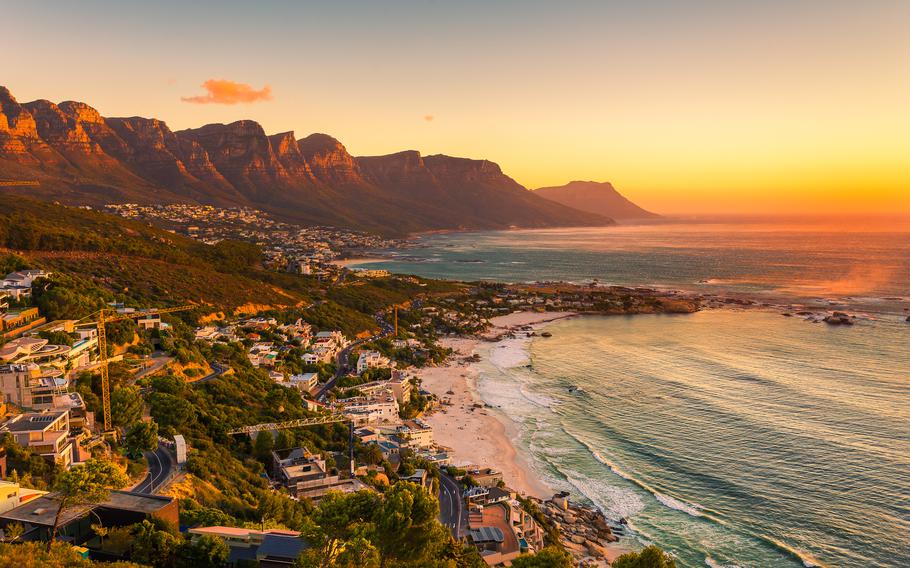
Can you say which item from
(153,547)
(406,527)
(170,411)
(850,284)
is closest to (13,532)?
(153,547)

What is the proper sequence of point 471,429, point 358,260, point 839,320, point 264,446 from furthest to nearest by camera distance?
1. point 358,260
2. point 839,320
3. point 471,429
4. point 264,446

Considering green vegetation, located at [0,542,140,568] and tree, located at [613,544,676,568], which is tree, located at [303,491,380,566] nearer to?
green vegetation, located at [0,542,140,568]

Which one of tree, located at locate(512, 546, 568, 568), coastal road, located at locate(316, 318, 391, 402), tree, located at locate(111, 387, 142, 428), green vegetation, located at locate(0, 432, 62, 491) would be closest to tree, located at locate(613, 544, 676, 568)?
tree, located at locate(512, 546, 568, 568)

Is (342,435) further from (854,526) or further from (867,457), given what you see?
(867,457)

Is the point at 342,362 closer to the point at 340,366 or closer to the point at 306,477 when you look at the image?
the point at 340,366

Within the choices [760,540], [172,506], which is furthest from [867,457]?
[172,506]
